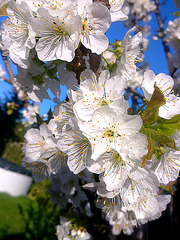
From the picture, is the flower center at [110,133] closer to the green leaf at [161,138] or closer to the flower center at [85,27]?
the green leaf at [161,138]

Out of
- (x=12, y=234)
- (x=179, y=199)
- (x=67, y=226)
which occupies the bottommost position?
(x=179, y=199)

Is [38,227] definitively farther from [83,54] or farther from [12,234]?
[83,54]

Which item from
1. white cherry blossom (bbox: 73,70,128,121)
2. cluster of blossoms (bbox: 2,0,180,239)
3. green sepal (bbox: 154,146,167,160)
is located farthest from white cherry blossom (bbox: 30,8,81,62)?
green sepal (bbox: 154,146,167,160)

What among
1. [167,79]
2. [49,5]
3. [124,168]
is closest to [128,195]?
[124,168]

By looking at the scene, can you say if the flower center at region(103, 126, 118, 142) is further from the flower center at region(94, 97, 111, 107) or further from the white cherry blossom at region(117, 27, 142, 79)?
the white cherry blossom at region(117, 27, 142, 79)

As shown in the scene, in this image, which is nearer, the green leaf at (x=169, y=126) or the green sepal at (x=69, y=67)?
the green leaf at (x=169, y=126)

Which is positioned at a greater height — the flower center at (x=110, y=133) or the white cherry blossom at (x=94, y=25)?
the white cherry blossom at (x=94, y=25)

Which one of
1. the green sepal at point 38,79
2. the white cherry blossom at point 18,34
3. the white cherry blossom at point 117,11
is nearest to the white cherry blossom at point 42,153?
the green sepal at point 38,79
